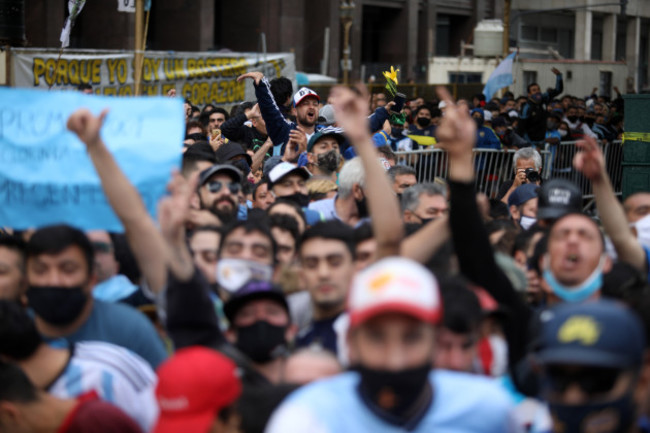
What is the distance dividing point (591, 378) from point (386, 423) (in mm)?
568

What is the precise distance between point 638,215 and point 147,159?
2.98 m

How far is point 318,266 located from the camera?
4.69m

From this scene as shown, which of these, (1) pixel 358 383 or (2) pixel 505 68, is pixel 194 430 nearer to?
(1) pixel 358 383

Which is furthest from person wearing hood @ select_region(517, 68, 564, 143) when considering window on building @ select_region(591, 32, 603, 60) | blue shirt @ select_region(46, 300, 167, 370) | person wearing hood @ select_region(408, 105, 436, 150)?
window on building @ select_region(591, 32, 603, 60)

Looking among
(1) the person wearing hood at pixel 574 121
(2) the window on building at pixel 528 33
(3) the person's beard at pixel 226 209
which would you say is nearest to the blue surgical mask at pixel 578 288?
(3) the person's beard at pixel 226 209

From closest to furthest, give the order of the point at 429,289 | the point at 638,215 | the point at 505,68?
the point at 429,289 → the point at 638,215 → the point at 505,68

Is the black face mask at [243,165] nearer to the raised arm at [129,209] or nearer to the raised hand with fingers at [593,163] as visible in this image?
the raised hand with fingers at [593,163]

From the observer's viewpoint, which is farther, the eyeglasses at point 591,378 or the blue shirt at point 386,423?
the blue shirt at point 386,423

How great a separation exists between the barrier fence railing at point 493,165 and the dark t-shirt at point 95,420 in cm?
935

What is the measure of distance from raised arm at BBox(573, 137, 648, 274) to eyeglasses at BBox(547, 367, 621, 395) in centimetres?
238

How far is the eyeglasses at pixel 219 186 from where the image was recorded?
21.4 feet

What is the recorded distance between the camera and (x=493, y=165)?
48.2ft

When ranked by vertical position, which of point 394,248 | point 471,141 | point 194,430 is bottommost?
point 194,430

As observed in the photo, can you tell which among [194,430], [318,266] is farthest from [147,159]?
[194,430]
